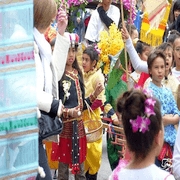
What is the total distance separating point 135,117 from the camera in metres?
3.39

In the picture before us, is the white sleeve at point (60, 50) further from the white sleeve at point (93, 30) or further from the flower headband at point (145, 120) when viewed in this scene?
the white sleeve at point (93, 30)

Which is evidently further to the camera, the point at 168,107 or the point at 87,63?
the point at 87,63

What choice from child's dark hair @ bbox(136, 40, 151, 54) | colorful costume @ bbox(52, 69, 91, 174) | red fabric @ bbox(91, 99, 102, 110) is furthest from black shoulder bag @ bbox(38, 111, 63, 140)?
child's dark hair @ bbox(136, 40, 151, 54)

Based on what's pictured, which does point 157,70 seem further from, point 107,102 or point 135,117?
point 135,117

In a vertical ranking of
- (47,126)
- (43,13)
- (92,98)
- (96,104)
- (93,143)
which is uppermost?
(43,13)

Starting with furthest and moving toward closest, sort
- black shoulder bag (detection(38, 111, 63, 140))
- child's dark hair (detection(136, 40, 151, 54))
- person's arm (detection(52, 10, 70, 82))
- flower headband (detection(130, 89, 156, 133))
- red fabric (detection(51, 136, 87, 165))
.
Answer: child's dark hair (detection(136, 40, 151, 54))
red fabric (detection(51, 136, 87, 165))
person's arm (detection(52, 10, 70, 82))
black shoulder bag (detection(38, 111, 63, 140))
flower headband (detection(130, 89, 156, 133))

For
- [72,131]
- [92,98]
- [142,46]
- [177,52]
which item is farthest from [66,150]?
[142,46]

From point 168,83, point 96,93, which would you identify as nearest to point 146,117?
point 168,83

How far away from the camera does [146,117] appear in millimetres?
3367

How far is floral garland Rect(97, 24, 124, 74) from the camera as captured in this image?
736cm

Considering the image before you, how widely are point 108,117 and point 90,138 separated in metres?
0.29

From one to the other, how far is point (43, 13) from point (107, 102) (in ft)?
8.44

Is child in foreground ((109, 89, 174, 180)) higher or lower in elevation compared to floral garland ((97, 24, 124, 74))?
higher

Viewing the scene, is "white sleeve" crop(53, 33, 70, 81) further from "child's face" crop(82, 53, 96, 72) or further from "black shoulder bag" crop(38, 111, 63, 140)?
"child's face" crop(82, 53, 96, 72)
